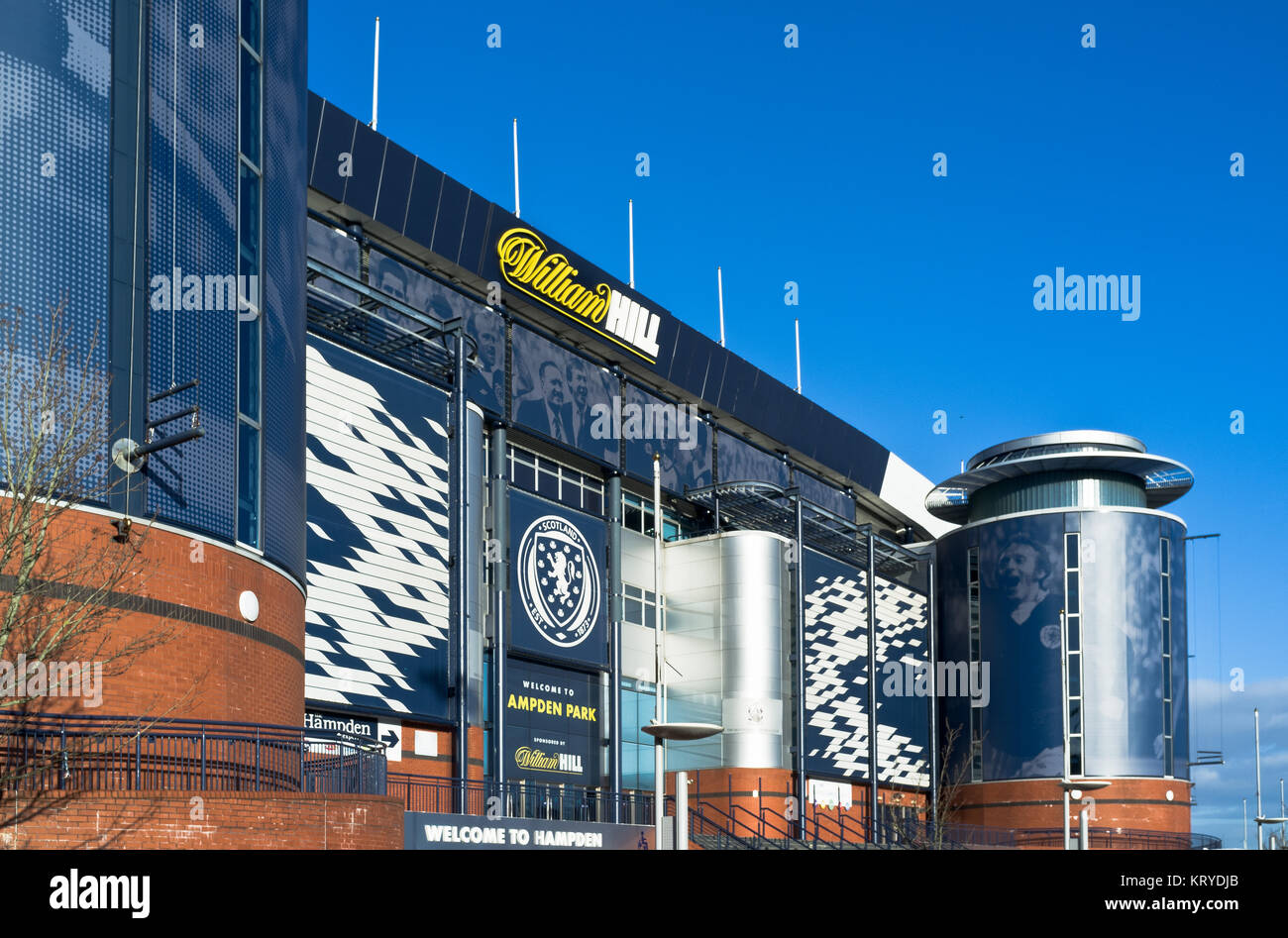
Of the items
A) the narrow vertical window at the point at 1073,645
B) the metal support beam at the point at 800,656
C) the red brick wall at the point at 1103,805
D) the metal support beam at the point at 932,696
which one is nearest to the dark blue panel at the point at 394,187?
the metal support beam at the point at 800,656

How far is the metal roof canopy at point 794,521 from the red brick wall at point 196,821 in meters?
30.5

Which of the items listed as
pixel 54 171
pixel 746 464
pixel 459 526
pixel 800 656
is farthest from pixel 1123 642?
pixel 54 171

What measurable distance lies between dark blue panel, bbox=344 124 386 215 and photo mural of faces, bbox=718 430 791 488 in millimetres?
20147

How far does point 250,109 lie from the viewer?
86.8 ft

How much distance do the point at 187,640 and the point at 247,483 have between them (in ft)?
11.0

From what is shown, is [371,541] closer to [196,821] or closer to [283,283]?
[283,283]

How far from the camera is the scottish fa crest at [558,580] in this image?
41062 mm

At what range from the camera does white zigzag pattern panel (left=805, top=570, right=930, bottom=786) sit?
53.6 meters

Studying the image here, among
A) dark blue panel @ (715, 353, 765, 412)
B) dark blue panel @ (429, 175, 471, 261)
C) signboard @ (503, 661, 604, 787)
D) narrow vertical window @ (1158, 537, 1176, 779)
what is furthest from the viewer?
narrow vertical window @ (1158, 537, 1176, 779)

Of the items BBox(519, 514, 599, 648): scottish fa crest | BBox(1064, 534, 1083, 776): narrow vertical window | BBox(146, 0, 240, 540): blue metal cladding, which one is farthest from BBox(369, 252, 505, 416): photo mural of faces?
BBox(1064, 534, 1083, 776): narrow vertical window

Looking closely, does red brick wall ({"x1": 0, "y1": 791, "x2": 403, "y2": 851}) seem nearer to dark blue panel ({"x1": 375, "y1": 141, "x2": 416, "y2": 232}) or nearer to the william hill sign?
dark blue panel ({"x1": 375, "y1": 141, "x2": 416, "y2": 232})
